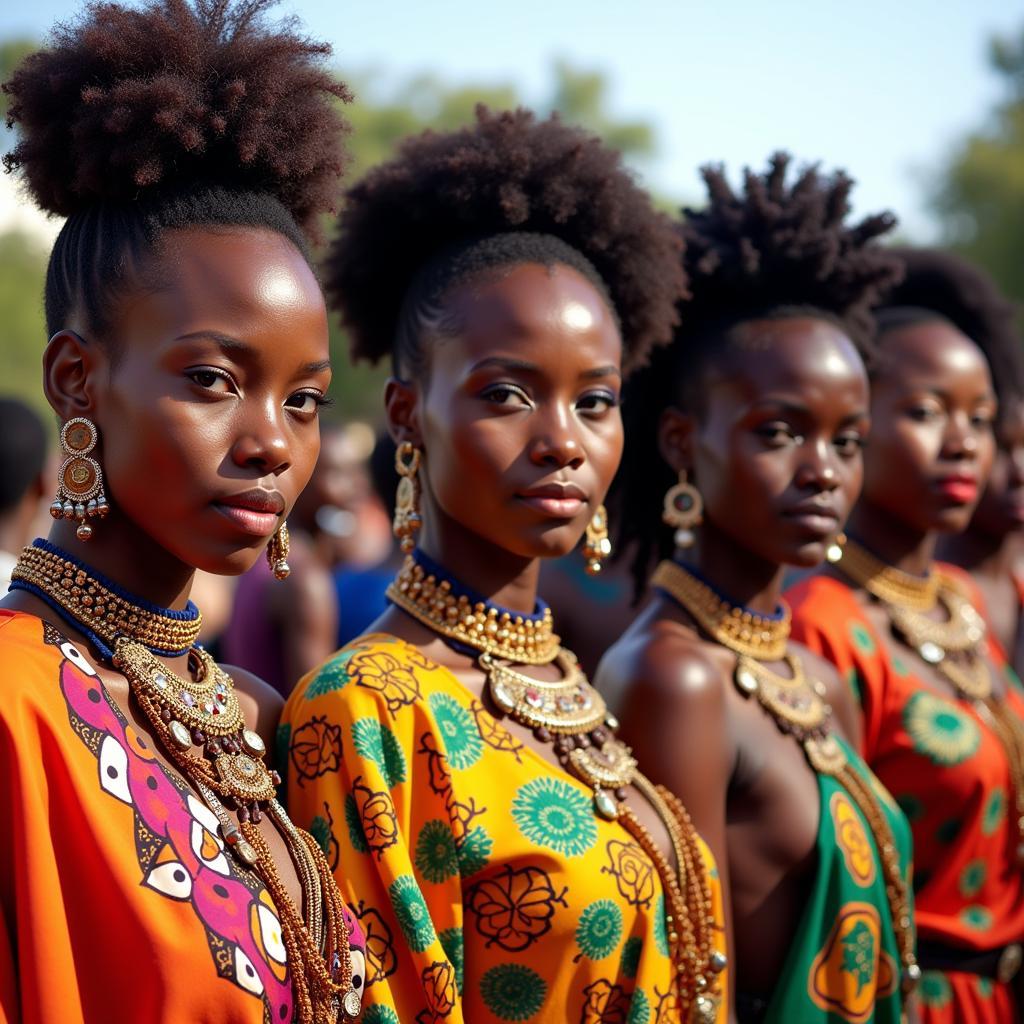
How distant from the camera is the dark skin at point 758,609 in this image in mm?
3361

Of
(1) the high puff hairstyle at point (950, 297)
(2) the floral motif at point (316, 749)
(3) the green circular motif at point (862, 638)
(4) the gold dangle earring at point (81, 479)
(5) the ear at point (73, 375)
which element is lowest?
(2) the floral motif at point (316, 749)

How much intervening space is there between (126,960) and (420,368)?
1.54 metres

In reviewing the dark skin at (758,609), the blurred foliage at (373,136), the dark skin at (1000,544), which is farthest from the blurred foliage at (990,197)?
the dark skin at (758,609)

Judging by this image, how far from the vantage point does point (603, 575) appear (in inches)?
210

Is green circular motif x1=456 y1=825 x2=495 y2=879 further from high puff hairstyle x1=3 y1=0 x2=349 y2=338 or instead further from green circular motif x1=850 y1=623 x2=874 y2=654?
green circular motif x1=850 y1=623 x2=874 y2=654

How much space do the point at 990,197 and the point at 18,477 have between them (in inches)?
1091

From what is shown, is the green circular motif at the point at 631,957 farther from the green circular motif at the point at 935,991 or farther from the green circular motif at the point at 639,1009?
the green circular motif at the point at 935,991

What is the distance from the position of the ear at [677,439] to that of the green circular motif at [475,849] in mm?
1520

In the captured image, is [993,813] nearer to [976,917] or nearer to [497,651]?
[976,917]

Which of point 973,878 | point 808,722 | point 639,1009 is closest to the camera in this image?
point 639,1009

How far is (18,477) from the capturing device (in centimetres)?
544

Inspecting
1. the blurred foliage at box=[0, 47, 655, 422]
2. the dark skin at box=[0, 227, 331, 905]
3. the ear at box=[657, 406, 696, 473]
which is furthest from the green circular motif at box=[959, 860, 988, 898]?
the blurred foliage at box=[0, 47, 655, 422]

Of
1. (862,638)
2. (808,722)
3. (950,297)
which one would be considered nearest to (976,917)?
(862,638)

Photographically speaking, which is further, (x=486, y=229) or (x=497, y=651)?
(x=486, y=229)
